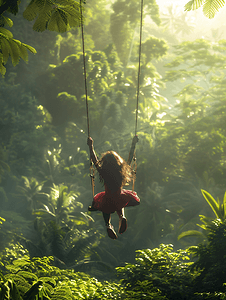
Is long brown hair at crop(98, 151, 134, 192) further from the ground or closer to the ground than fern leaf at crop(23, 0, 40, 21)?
closer to the ground

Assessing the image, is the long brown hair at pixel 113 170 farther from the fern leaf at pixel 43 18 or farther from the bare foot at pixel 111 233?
the fern leaf at pixel 43 18

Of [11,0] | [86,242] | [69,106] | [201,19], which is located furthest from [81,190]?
[201,19]

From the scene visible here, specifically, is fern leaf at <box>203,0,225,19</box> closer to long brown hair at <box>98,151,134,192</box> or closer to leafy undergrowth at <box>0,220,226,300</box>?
long brown hair at <box>98,151,134,192</box>

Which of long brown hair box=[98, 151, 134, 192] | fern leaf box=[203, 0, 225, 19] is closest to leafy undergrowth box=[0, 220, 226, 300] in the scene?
long brown hair box=[98, 151, 134, 192]

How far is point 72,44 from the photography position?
1808 cm

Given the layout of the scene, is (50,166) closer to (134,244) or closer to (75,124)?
(75,124)

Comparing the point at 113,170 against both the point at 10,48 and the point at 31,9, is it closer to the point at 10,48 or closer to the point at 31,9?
the point at 10,48

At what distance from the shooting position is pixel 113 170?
9.08 feet

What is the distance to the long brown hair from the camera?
2764 millimetres

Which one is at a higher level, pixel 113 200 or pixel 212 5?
pixel 212 5

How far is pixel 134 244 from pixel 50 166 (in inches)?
219

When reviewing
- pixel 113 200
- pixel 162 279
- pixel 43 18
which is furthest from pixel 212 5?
pixel 162 279

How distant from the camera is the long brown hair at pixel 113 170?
2.76 meters

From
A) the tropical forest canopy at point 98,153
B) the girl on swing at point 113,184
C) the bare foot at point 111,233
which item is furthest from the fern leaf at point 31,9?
the tropical forest canopy at point 98,153
